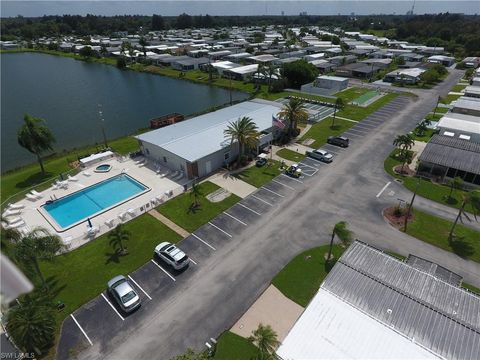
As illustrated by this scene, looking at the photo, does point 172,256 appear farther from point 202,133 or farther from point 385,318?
point 202,133

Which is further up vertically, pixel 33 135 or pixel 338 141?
pixel 33 135

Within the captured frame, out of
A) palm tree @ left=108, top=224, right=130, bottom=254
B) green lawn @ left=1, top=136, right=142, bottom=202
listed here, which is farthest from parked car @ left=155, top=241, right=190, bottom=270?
green lawn @ left=1, top=136, right=142, bottom=202

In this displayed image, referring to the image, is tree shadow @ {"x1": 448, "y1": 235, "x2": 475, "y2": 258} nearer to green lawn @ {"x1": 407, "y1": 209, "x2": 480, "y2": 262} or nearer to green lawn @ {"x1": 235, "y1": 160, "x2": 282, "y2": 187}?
green lawn @ {"x1": 407, "y1": 209, "x2": 480, "y2": 262}

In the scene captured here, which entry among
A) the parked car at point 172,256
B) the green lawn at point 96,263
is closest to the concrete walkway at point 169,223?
the green lawn at point 96,263

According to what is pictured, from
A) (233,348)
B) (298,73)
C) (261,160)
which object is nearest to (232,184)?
(261,160)

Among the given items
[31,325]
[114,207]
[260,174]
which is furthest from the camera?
[260,174]
